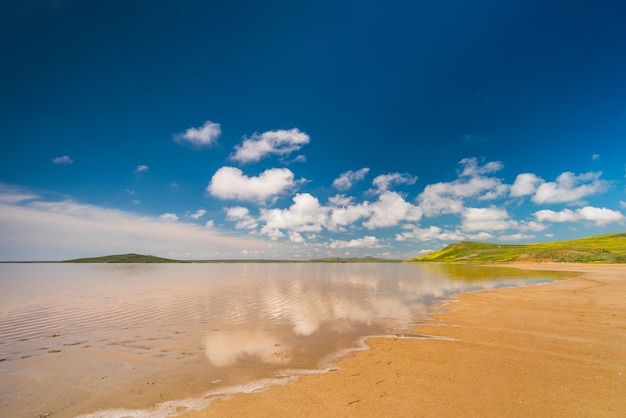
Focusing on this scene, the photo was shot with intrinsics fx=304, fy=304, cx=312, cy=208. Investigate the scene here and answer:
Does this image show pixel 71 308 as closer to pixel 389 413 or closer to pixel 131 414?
pixel 131 414

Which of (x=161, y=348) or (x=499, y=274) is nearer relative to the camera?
(x=161, y=348)

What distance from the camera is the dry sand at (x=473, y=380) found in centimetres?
771

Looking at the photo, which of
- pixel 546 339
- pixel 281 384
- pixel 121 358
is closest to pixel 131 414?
pixel 281 384

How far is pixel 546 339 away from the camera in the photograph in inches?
555

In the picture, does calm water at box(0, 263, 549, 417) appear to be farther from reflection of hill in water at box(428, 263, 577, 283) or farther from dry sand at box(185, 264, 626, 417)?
reflection of hill in water at box(428, 263, 577, 283)

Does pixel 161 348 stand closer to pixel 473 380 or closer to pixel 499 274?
pixel 473 380

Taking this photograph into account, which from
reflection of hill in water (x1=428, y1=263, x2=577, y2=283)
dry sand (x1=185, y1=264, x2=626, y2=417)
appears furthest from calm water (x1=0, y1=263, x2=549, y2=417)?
reflection of hill in water (x1=428, y1=263, x2=577, y2=283)

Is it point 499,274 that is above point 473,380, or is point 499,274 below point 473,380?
below

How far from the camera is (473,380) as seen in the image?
9484mm

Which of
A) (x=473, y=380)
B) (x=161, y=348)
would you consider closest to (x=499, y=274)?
(x=473, y=380)

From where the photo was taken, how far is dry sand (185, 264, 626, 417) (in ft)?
25.3

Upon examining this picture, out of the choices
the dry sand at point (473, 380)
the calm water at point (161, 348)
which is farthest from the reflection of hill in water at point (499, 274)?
the dry sand at point (473, 380)

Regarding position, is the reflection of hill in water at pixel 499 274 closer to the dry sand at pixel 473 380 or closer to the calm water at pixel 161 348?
the calm water at pixel 161 348

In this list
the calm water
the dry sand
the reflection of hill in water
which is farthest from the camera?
the reflection of hill in water
